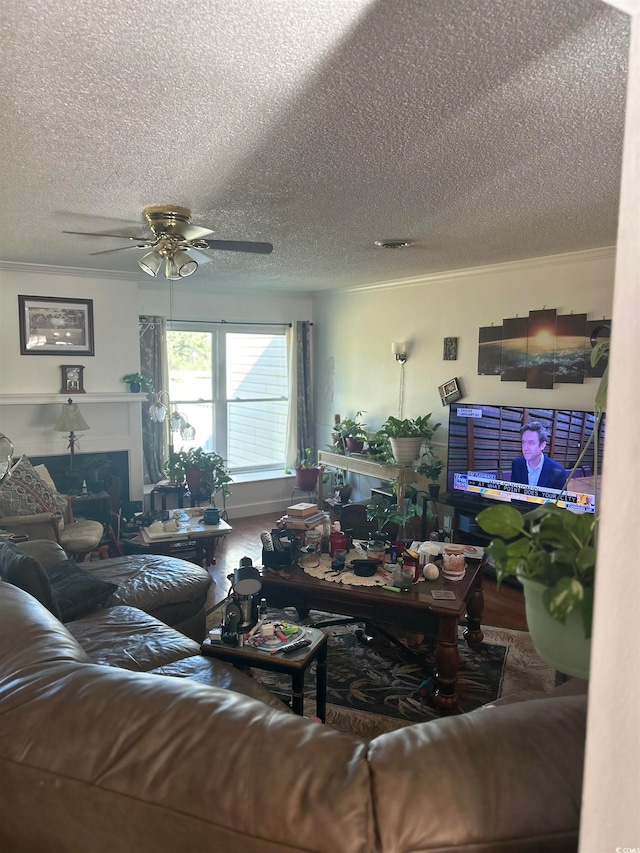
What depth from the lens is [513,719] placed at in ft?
3.44

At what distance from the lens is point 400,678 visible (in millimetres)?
3029

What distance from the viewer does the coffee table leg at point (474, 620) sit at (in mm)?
3395

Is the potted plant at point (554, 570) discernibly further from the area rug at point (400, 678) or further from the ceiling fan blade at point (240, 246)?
the ceiling fan blade at point (240, 246)

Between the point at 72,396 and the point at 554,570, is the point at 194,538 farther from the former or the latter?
the point at 554,570

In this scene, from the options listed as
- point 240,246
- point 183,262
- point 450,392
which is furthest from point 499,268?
point 183,262

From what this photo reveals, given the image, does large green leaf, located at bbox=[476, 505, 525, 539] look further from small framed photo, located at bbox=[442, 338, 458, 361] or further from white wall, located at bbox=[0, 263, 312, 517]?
white wall, located at bbox=[0, 263, 312, 517]

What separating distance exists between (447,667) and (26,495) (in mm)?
3214

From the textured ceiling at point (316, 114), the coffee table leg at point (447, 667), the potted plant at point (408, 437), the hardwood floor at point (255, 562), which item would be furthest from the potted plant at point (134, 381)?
the coffee table leg at point (447, 667)

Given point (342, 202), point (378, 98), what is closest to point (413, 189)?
point (342, 202)

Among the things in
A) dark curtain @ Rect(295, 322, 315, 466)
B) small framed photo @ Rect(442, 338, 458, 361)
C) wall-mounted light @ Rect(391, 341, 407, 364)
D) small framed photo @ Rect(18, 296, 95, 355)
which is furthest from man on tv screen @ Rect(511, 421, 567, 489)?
small framed photo @ Rect(18, 296, 95, 355)

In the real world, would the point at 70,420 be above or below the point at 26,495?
above

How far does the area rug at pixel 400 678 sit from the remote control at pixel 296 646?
0.28 m

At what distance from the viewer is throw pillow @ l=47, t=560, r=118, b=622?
8.84ft

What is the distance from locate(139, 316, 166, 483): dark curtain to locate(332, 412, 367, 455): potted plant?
1.80 m
